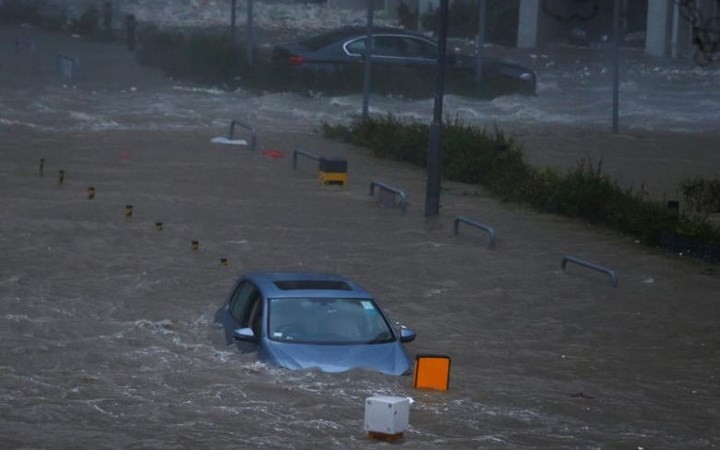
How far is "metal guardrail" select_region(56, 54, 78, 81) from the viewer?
1490 inches

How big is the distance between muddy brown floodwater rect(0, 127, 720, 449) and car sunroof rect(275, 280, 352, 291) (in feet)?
2.41

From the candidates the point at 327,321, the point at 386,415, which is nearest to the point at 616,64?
the point at 327,321

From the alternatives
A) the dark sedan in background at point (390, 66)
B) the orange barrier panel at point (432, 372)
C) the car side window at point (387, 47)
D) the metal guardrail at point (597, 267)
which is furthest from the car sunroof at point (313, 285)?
the car side window at point (387, 47)

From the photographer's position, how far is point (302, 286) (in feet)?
42.0

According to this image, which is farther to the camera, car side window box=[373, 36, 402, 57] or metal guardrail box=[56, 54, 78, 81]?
metal guardrail box=[56, 54, 78, 81]

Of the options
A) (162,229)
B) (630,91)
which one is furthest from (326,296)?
(630,91)

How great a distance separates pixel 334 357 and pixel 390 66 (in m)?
24.9

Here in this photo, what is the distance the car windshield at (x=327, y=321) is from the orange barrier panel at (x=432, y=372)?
2.41 feet

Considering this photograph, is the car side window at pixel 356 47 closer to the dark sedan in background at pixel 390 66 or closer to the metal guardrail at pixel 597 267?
the dark sedan in background at pixel 390 66

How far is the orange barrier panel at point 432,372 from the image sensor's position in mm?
11523

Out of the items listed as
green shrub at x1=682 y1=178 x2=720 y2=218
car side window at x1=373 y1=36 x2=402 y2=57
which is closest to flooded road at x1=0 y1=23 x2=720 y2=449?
green shrub at x1=682 y1=178 x2=720 y2=218

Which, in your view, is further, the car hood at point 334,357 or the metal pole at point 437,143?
the metal pole at point 437,143

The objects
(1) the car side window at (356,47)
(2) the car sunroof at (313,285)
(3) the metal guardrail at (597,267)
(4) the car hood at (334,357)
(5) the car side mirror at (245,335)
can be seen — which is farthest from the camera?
(1) the car side window at (356,47)

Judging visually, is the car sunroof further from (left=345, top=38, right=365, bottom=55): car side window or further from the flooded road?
(left=345, top=38, right=365, bottom=55): car side window
